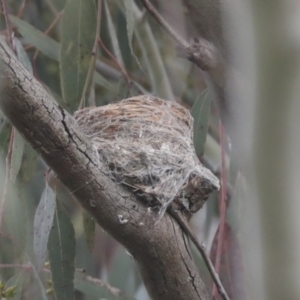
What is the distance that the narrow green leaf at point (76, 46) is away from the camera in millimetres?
1786

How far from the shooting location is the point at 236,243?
225 cm

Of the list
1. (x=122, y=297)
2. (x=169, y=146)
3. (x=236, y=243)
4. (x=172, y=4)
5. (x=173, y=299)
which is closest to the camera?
(x=173, y=299)

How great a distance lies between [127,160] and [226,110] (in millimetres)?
252

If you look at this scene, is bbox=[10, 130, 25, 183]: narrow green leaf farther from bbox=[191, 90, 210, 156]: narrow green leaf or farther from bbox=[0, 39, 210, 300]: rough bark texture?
bbox=[191, 90, 210, 156]: narrow green leaf

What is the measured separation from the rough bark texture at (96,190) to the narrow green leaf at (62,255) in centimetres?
40

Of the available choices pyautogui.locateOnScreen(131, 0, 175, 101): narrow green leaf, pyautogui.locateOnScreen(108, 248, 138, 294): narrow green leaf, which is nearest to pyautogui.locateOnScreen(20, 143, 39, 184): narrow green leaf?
pyautogui.locateOnScreen(108, 248, 138, 294): narrow green leaf

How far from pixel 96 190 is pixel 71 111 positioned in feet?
2.26

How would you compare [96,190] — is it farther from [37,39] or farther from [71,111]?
[37,39]

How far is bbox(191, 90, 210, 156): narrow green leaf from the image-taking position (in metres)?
2.07

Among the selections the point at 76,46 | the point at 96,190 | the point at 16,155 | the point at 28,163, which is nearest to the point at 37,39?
the point at 76,46

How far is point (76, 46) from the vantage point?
1821 mm

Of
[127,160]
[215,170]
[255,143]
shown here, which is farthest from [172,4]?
[215,170]

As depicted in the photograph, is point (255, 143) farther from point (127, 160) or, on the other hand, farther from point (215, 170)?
point (215, 170)

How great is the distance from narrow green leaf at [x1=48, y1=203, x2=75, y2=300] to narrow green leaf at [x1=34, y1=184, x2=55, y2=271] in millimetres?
50
